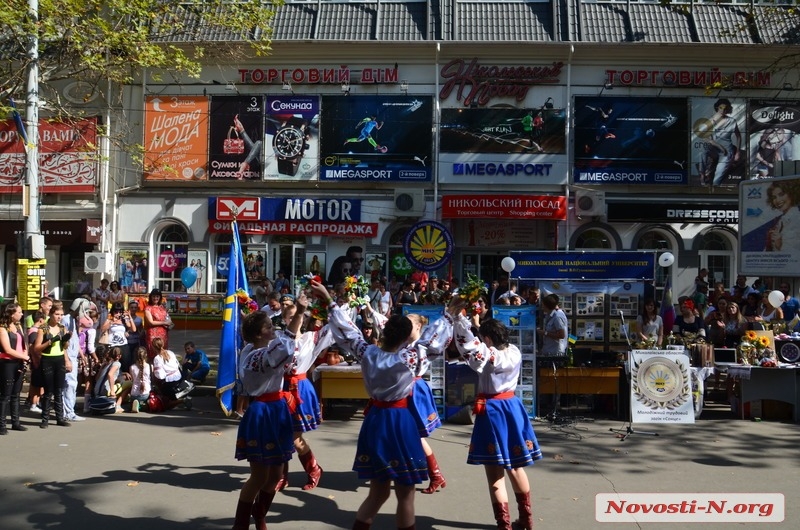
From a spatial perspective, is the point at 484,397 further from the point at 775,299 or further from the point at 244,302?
the point at 775,299

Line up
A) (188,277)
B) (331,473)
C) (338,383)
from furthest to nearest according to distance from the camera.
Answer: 1. (188,277)
2. (338,383)
3. (331,473)

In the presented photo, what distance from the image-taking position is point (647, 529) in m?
6.02

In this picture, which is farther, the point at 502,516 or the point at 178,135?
the point at 178,135

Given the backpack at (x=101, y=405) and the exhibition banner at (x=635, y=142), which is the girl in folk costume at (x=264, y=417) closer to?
the backpack at (x=101, y=405)

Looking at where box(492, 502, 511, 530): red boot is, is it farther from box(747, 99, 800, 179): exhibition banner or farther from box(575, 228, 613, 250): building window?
box(747, 99, 800, 179): exhibition banner

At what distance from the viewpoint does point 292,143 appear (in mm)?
21609

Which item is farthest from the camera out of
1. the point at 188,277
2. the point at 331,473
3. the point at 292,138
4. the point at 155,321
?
the point at 292,138

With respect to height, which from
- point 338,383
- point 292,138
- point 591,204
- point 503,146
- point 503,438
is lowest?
point 338,383

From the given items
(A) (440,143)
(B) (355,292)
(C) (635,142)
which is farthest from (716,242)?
(B) (355,292)

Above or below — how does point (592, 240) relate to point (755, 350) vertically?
above

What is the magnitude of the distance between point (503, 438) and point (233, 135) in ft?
57.7

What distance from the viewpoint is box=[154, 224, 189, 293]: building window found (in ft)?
72.4

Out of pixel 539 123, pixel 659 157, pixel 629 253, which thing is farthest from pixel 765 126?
pixel 629 253

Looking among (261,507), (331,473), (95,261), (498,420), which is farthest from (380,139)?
(261,507)
